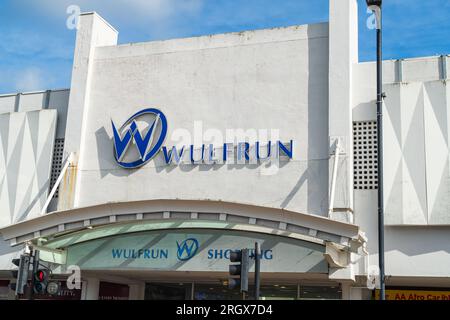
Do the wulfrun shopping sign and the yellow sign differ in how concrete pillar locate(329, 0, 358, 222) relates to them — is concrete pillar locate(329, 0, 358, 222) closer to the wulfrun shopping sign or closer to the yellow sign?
the wulfrun shopping sign

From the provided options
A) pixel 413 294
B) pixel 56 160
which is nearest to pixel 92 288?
pixel 56 160

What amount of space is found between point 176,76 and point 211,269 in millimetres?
6879

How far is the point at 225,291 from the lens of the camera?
2097cm

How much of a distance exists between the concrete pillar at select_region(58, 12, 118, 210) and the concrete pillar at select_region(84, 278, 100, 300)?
251 centimetres

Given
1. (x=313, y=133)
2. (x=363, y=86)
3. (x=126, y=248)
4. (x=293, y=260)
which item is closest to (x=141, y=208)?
(x=126, y=248)

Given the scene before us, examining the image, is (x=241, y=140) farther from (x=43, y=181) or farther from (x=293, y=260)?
(x=43, y=181)

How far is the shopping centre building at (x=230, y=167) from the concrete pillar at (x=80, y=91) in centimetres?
5

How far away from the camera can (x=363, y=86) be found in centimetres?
1961

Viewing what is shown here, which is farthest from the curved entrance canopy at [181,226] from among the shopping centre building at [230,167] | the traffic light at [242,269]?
the traffic light at [242,269]

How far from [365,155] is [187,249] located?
5977mm

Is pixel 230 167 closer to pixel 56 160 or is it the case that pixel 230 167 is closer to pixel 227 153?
pixel 227 153

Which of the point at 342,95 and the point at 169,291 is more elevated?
the point at 342,95

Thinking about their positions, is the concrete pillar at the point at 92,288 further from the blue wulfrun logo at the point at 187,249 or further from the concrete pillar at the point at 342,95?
the concrete pillar at the point at 342,95

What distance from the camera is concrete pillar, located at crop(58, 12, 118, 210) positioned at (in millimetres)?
20969
